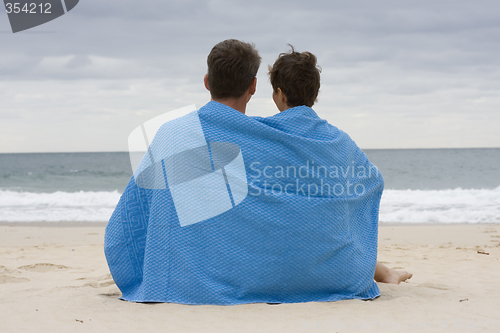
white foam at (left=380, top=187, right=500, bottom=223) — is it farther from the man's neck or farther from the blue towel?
the man's neck

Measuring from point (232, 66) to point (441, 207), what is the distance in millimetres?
10122

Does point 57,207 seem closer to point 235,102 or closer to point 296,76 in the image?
point 235,102

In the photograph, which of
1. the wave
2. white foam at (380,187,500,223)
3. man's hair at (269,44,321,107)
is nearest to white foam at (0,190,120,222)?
the wave

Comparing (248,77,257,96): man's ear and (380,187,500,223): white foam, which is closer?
(248,77,257,96): man's ear

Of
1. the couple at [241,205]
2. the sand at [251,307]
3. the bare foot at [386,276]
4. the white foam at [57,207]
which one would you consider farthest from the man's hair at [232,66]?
the white foam at [57,207]

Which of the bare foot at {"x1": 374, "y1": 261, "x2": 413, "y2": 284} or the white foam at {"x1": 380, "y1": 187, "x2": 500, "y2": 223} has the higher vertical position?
the bare foot at {"x1": 374, "y1": 261, "x2": 413, "y2": 284}

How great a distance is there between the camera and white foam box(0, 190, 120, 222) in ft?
32.9

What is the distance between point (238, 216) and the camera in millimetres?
2584

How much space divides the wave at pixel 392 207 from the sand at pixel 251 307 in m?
5.09

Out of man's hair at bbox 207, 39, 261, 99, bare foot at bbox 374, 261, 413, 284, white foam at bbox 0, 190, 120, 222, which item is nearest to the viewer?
man's hair at bbox 207, 39, 261, 99

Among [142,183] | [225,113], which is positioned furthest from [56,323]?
[225,113]

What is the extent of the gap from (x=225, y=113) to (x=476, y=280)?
7.96ft

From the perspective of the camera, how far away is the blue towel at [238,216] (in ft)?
8.45

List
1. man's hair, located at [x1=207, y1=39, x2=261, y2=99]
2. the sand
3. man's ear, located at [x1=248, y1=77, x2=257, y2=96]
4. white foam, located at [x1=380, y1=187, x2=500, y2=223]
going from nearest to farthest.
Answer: the sand < man's hair, located at [x1=207, y1=39, x2=261, y2=99] < man's ear, located at [x1=248, y1=77, x2=257, y2=96] < white foam, located at [x1=380, y1=187, x2=500, y2=223]
